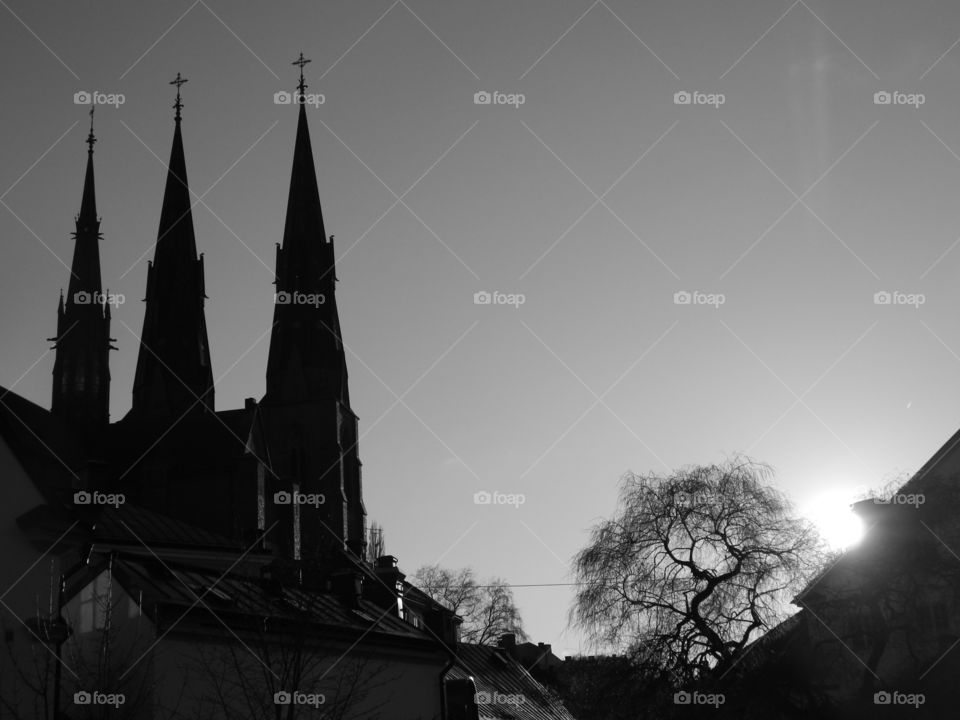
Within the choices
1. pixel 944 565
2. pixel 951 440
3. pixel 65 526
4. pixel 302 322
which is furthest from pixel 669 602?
pixel 302 322

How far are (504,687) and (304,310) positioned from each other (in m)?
41.2

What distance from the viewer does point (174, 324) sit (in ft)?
271

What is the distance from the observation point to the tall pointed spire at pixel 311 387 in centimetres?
8150

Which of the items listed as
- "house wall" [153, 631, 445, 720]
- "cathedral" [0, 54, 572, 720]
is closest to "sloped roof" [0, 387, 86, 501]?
"cathedral" [0, 54, 572, 720]

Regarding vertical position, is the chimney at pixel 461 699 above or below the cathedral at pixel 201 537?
below

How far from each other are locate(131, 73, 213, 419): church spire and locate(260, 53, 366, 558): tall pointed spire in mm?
5522

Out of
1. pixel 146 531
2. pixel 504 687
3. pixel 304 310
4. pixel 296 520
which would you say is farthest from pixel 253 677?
pixel 304 310

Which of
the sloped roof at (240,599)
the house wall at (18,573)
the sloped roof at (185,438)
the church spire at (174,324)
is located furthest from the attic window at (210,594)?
the church spire at (174,324)

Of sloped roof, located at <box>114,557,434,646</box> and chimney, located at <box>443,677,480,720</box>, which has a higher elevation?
sloped roof, located at <box>114,557,434,646</box>

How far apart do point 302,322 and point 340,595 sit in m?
52.3

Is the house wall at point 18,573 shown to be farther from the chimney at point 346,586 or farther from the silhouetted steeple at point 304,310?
the silhouetted steeple at point 304,310

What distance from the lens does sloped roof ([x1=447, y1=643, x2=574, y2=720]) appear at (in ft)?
153

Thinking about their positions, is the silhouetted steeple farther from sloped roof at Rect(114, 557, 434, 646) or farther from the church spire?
sloped roof at Rect(114, 557, 434, 646)

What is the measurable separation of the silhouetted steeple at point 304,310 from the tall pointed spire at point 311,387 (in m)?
0.07
